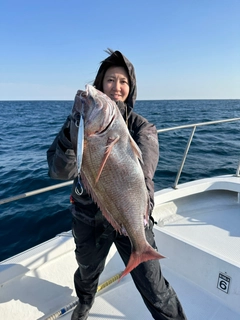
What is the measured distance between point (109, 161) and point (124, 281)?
2.12 metres

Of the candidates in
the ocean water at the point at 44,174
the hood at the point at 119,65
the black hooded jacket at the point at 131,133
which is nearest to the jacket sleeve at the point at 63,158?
the black hooded jacket at the point at 131,133

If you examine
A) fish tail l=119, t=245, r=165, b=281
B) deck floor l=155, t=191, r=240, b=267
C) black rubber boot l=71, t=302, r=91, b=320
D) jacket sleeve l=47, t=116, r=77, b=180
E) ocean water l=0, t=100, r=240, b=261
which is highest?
jacket sleeve l=47, t=116, r=77, b=180

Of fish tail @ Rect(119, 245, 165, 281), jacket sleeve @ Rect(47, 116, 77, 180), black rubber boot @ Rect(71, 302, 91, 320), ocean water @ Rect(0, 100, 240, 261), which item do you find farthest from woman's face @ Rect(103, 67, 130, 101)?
ocean water @ Rect(0, 100, 240, 261)

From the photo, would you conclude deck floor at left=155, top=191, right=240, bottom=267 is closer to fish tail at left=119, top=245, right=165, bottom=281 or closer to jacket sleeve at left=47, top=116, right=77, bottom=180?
fish tail at left=119, top=245, right=165, bottom=281

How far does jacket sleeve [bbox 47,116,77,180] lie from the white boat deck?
1.28 meters

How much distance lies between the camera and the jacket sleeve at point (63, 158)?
1.62 m

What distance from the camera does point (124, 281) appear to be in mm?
3057

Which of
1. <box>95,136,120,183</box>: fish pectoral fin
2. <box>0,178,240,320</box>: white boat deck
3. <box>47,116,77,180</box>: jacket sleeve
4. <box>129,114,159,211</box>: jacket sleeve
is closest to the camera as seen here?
<box>95,136,120,183</box>: fish pectoral fin

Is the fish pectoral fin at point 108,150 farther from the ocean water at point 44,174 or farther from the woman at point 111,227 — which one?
the ocean water at point 44,174

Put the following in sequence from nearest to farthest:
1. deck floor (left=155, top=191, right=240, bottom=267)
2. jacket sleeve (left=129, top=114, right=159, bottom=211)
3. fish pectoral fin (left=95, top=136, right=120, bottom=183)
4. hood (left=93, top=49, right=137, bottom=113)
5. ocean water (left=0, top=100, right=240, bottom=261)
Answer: fish pectoral fin (left=95, top=136, right=120, bottom=183), jacket sleeve (left=129, top=114, right=159, bottom=211), hood (left=93, top=49, right=137, bottom=113), deck floor (left=155, top=191, right=240, bottom=267), ocean water (left=0, top=100, right=240, bottom=261)

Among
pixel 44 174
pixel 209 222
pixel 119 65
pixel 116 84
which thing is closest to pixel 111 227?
pixel 116 84

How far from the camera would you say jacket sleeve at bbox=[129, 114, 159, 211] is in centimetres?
181

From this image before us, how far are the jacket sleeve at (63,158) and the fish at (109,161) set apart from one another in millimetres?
114

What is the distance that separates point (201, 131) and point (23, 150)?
966cm
